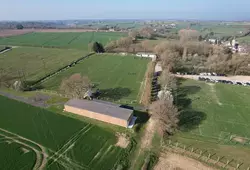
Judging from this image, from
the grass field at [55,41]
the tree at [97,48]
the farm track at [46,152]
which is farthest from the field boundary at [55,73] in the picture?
the grass field at [55,41]

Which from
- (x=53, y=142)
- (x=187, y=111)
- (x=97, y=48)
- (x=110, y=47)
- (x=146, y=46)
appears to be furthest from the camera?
(x=146, y=46)

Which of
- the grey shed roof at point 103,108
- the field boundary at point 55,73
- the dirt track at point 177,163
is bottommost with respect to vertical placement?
the dirt track at point 177,163

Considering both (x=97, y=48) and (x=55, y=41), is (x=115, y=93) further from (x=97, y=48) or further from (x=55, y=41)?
(x=55, y=41)

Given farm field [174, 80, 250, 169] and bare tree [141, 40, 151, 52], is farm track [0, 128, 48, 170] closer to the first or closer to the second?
farm field [174, 80, 250, 169]

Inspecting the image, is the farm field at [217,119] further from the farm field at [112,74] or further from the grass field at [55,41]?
the grass field at [55,41]

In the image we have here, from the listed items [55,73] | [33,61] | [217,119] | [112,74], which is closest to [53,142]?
[217,119]

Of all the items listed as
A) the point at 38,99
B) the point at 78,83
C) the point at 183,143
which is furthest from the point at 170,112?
the point at 38,99

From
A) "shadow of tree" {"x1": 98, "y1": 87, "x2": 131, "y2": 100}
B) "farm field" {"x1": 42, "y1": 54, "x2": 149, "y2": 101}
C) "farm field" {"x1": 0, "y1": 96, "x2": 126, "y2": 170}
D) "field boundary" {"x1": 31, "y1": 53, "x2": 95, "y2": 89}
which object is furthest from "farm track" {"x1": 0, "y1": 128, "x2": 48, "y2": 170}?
"field boundary" {"x1": 31, "y1": 53, "x2": 95, "y2": 89}
